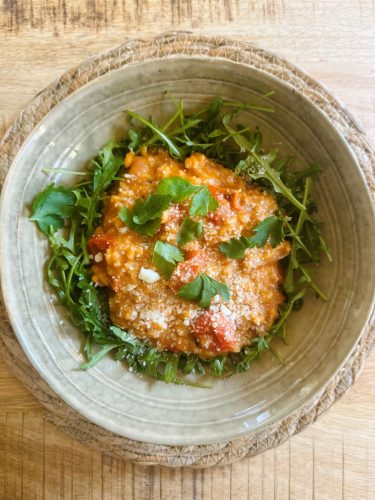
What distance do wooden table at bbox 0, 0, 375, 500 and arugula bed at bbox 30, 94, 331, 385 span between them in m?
0.56

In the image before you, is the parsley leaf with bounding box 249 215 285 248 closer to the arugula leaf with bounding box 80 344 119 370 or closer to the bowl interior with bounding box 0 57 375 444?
the bowl interior with bounding box 0 57 375 444

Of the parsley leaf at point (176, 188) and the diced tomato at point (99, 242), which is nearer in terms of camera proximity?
the parsley leaf at point (176, 188)

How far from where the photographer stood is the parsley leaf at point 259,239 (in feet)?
7.94

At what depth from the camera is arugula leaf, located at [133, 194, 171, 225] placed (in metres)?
2.36

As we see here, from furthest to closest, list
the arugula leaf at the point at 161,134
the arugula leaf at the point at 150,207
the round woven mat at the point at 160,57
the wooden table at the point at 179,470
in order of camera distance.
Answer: the wooden table at the point at 179,470 < the round woven mat at the point at 160,57 < the arugula leaf at the point at 161,134 < the arugula leaf at the point at 150,207

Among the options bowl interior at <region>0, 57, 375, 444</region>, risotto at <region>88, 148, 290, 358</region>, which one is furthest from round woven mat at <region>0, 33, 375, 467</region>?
risotto at <region>88, 148, 290, 358</region>

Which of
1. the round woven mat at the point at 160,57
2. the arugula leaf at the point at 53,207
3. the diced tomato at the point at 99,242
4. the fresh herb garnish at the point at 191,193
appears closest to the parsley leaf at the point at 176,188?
the fresh herb garnish at the point at 191,193

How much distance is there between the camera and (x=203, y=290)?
2.38 meters

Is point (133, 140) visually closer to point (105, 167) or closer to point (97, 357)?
point (105, 167)

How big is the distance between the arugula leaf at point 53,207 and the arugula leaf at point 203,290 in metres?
0.67

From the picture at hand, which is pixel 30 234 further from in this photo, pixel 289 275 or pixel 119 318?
pixel 289 275

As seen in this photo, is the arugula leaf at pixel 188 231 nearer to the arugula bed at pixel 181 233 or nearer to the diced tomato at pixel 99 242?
the arugula bed at pixel 181 233

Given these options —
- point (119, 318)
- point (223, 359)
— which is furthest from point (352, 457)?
point (119, 318)

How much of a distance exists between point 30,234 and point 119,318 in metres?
0.57
